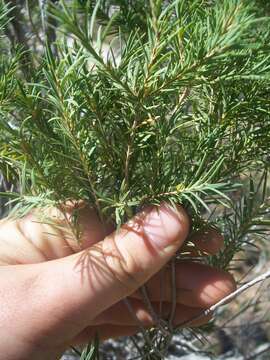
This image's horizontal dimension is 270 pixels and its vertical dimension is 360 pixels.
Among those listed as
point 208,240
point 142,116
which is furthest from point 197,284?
point 142,116

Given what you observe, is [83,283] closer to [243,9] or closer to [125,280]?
[125,280]

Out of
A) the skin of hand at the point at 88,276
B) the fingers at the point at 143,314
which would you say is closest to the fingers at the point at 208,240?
the skin of hand at the point at 88,276

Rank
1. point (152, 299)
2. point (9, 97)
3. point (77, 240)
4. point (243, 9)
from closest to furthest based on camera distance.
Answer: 1. point (243, 9)
2. point (9, 97)
3. point (77, 240)
4. point (152, 299)

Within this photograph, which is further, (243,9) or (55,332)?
(55,332)

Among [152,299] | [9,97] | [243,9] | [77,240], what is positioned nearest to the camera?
[243,9]

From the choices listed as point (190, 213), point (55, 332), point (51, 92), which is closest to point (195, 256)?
point (190, 213)

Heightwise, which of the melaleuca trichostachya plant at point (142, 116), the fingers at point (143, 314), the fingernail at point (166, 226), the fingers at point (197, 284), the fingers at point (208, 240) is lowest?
the fingers at point (143, 314)

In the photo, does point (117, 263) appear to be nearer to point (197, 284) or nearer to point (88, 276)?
point (88, 276)

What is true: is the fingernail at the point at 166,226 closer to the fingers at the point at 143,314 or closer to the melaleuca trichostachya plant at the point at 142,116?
the melaleuca trichostachya plant at the point at 142,116
